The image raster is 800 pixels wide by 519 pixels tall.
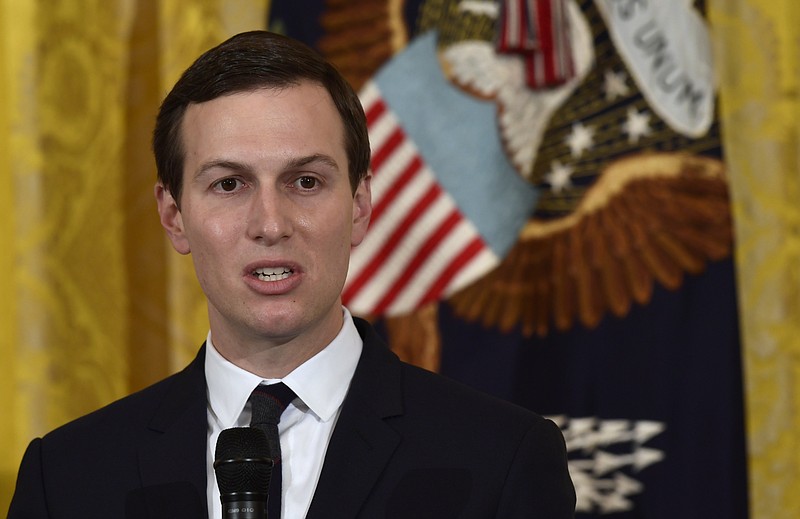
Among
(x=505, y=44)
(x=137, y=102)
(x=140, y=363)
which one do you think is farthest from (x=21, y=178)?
(x=505, y=44)

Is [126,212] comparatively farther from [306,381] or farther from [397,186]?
[306,381]

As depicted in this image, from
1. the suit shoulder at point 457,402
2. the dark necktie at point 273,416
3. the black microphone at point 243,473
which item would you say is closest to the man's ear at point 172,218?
the dark necktie at point 273,416

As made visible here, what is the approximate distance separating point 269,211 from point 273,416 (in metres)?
0.27

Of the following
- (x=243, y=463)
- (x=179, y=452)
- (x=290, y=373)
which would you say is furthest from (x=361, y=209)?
(x=243, y=463)

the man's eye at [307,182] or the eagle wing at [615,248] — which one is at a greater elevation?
the man's eye at [307,182]

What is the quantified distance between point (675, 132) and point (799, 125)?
0.91ft

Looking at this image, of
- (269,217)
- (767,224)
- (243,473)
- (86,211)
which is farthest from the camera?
(86,211)

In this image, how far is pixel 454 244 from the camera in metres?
2.76

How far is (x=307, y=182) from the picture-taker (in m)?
1.48

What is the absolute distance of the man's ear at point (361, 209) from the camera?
158 centimetres

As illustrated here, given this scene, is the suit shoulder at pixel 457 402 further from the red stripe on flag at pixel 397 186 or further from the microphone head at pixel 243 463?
the red stripe on flag at pixel 397 186

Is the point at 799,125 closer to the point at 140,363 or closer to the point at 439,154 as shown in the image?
the point at 439,154

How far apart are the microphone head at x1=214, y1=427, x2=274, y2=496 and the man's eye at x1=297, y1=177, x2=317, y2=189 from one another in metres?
0.44

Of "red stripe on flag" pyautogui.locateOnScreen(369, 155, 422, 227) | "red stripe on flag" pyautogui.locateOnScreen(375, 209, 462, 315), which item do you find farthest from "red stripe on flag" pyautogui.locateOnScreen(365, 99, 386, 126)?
"red stripe on flag" pyautogui.locateOnScreen(375, 209, 462, 315)
